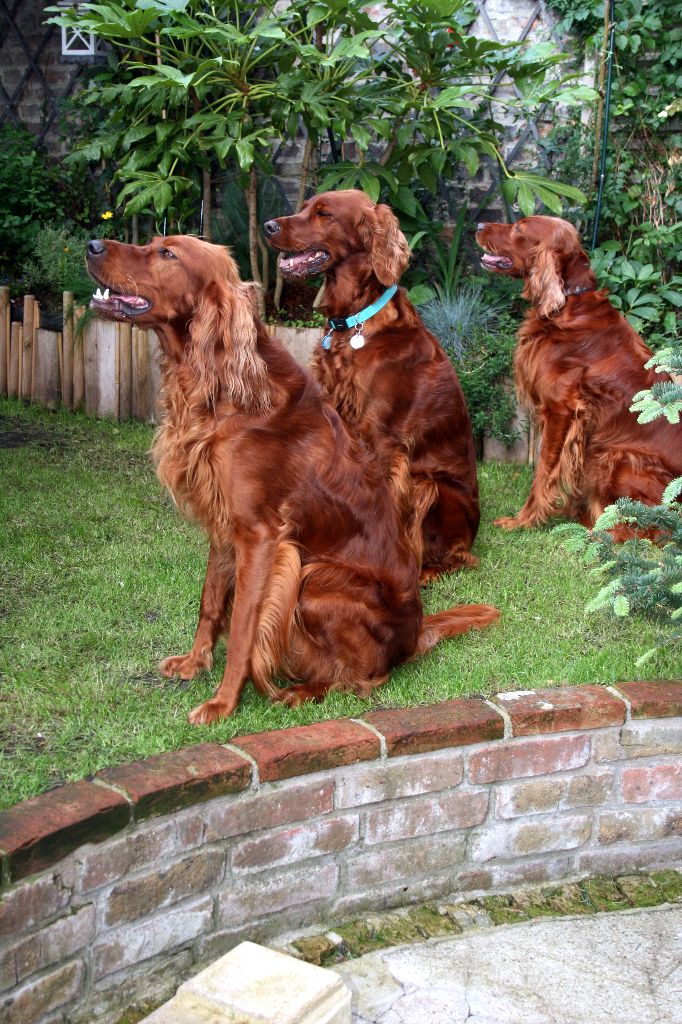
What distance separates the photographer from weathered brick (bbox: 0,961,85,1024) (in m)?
2.38

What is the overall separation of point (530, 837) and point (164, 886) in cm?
118

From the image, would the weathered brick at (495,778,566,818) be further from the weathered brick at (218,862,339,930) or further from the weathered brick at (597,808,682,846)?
the weathered brick at (218,862,339,930)

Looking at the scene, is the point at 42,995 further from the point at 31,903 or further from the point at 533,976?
the point at 533,976

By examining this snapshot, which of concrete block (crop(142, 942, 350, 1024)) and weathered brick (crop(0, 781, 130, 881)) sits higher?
weathered brick (crop(0, 781, 130, 881))

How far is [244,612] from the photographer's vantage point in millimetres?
3223

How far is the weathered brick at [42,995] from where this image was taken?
238 cm

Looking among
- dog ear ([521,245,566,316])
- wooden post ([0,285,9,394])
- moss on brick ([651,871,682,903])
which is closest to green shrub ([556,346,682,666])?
moss on brick ([651,871,682,903])


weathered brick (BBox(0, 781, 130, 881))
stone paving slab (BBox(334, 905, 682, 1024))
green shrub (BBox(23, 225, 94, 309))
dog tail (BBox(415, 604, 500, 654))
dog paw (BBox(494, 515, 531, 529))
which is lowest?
stone paving slab (BBox(334, 905, 682, 1024))

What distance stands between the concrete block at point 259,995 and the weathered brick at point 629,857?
45.9 inches

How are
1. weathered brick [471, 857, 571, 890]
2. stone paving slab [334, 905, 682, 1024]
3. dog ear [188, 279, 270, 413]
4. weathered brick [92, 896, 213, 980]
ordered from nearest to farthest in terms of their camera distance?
weathered brick [92, 896, 213, 980]
stone paving slab [334, 905, 682, 1024]
dog ear [188, 279, 270, 413]
weathered brick [471, 857, 571, 890]

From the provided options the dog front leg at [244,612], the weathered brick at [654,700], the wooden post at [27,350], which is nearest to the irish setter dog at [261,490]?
the dog front leg at [244,612]

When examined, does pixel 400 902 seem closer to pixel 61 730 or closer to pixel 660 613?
pixel 61 730

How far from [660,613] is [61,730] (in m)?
2.14

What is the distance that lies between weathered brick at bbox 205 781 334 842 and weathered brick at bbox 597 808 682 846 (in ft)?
3.11
